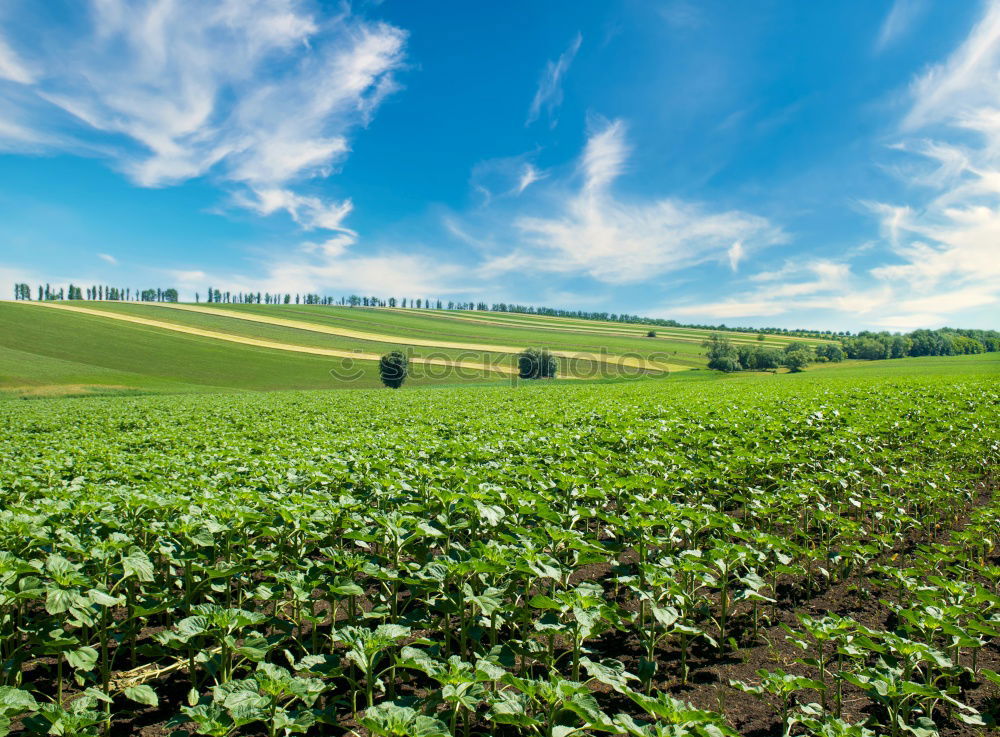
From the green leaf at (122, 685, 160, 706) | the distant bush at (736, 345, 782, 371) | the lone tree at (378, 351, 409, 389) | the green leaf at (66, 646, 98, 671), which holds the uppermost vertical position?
the distant bush at (736, 345, 782, 371)

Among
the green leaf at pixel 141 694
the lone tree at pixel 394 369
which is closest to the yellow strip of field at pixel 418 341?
the lone tree at pixel 394 369

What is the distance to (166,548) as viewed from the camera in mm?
4840

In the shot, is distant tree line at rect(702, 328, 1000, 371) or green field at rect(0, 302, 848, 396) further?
distant tree line at rect(702, 328, 1000, 371)

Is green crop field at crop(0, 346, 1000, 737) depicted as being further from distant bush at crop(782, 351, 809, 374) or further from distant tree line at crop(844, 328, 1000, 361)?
distant tree line at crop(844, 328, 1000, 361)

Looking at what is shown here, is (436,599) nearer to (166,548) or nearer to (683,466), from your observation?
(166,548)

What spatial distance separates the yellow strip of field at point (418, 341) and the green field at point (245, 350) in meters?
0.63

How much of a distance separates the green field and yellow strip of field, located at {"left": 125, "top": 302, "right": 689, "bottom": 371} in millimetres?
630

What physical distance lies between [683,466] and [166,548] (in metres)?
7.85

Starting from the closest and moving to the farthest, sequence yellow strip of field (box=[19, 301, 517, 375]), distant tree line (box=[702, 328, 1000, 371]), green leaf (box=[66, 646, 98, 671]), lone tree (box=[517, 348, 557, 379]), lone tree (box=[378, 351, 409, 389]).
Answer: green leaf (box=[66, 646, 98, 671]) < lone tree (box=[378, 351, 409, 389]) < lone tree (box=[517, 348, 557, 379]) < distant tree line (box=[702, 328, 1000, 371]) < yellow strip of field (box=[19, 301, 517, 375])

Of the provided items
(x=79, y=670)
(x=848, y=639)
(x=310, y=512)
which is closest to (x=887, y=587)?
(x=848, y=639)

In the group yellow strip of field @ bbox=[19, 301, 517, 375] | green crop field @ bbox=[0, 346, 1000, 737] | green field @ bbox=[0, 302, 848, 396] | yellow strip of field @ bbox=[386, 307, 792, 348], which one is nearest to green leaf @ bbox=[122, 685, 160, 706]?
green crop field @ bbox=[0, 346, 1000, 737]

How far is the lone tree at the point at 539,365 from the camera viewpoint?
3696 inches

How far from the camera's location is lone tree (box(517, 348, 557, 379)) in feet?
308

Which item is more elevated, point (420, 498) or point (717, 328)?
point (717, 328)
